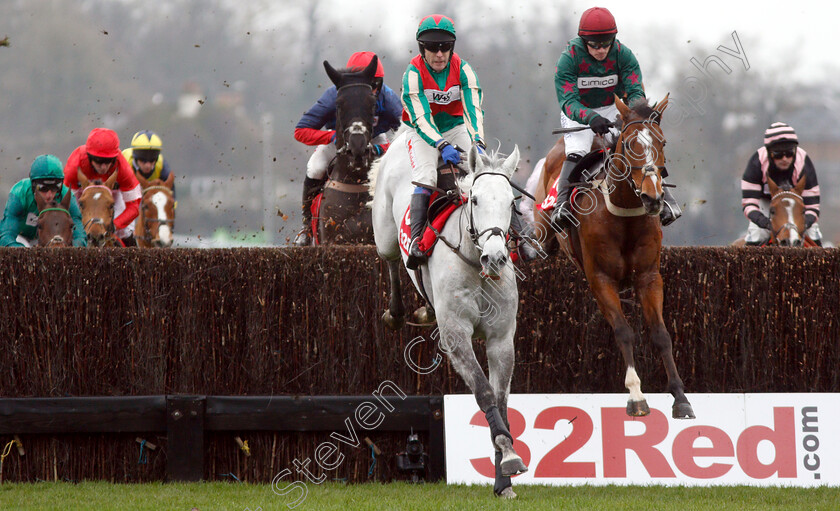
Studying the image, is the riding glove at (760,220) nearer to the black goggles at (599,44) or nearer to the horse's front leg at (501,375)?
the black goggles at (599,44)

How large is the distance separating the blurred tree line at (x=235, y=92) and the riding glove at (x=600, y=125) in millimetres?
9448

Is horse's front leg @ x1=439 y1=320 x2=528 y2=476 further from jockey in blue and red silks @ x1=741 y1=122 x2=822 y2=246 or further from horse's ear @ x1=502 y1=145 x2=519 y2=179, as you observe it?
jockey in blue and red silks @ x1=741 y1=122 x2=822 y2=246

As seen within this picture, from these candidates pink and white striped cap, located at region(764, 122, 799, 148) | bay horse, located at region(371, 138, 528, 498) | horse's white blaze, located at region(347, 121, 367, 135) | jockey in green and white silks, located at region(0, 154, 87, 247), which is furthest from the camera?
pink and white striped cap, located at region(764, 122, 799, 148)

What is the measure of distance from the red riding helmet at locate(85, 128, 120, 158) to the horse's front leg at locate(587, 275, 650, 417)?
5.91 meters

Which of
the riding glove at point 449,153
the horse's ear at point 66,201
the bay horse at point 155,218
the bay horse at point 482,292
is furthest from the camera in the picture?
the bay horse at point 155,218

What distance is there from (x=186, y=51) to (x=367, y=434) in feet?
52.9

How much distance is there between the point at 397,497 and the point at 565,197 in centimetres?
236

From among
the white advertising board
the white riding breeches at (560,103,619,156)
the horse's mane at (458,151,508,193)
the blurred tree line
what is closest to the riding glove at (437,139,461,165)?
the horse's mane at (458,151,508,193)

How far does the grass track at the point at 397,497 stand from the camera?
20.2 feet

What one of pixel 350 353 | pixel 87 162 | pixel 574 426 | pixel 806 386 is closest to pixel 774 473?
pixel 806 386

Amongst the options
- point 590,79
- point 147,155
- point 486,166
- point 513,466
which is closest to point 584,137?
point 590,79

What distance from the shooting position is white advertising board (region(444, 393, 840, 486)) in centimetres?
714

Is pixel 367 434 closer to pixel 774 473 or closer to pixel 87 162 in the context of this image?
pixel 774 473

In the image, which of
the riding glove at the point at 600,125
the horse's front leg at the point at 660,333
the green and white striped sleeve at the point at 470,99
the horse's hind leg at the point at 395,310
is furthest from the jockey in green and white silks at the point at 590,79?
the horse's hind leg at the point at 395,310
